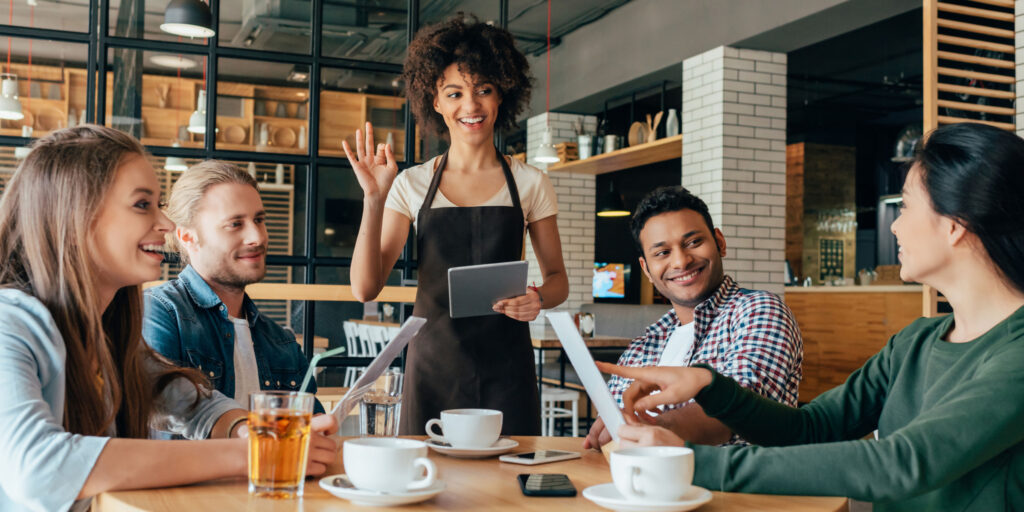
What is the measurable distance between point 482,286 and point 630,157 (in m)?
6.41

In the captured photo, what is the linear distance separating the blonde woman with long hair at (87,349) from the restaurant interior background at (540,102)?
1194 mm

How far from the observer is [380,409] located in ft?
5.16

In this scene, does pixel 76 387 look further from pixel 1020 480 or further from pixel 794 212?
pixel 794 212

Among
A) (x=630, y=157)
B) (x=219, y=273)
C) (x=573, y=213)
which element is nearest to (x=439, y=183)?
(x=219, y=273)

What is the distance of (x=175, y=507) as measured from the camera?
1037 millimetres

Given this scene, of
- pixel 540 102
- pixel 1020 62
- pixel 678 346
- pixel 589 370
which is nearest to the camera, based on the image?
pixel 589 370

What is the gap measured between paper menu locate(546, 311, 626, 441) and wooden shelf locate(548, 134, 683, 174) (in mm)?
6194

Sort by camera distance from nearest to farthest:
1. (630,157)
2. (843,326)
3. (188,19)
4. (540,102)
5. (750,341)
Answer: (750,341) < (188,19) < (843,326) < (630,157) < (540,102)

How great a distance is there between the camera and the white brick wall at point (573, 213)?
9.09 m

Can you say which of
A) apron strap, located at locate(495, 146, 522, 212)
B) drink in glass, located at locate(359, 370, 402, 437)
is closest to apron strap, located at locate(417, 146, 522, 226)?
apron strap, located at locate(495, 146, 522, 212)

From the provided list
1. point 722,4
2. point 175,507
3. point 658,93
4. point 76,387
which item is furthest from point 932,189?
point 658,93

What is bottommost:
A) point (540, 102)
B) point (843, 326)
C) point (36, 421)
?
point (843, 326)

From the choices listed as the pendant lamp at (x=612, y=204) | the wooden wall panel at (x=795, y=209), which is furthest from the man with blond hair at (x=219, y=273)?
the wooden wall panel at (x=795, y=209)

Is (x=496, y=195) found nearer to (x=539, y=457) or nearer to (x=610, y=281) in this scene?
(x=539, y=457)
